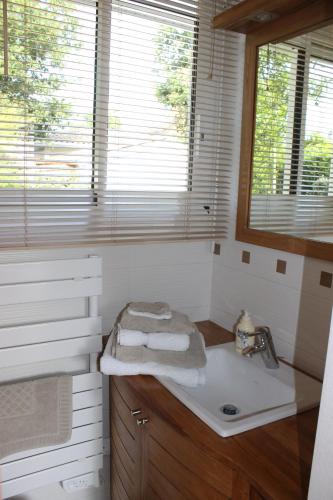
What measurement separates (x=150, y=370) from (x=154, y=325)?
148mm

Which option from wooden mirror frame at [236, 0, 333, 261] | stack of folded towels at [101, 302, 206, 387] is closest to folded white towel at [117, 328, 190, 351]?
stack of folded towels at [101, 302, 206, 387]

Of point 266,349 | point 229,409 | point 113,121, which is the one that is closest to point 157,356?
point 229,409

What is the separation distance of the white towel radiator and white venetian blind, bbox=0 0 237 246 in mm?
136

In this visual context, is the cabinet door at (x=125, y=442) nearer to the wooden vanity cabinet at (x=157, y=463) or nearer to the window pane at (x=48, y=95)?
the wooden vanity cabinet at (x=157, y=463)

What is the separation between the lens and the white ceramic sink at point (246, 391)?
3.92 feet

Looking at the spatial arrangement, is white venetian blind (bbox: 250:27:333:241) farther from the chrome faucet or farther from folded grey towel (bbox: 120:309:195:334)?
folded grey towel (bbox: 120:309:195:334)

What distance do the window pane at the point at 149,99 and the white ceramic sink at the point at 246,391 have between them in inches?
29.7

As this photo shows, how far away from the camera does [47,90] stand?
1471 millimetres

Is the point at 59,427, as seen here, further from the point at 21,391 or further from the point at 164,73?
the point at 164,73

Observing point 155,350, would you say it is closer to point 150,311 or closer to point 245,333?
point 150,311

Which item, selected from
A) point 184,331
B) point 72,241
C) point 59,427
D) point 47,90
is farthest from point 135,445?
point 47,90

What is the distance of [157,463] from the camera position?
1.27 m

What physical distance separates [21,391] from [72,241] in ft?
1.86

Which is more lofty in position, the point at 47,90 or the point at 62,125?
the point at 47,90
